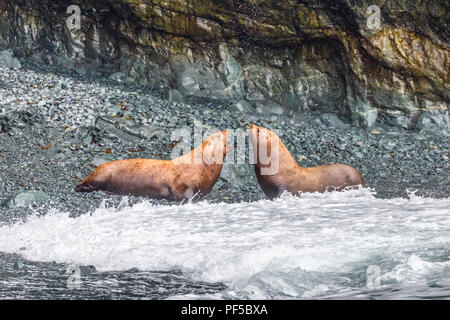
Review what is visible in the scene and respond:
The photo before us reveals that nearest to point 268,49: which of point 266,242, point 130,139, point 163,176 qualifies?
point 130,139

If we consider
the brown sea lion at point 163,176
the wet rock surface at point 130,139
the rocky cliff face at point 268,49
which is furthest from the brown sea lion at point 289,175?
the rocky cliff face at point 268,49

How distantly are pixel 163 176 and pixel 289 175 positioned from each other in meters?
1.69

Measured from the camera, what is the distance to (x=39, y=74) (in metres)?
11.8

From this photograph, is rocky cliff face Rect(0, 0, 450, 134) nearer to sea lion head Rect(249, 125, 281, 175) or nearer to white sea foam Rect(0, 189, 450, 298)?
sea lion head Rect(249, 125, 281, 175)

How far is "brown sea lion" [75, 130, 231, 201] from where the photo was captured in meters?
7.78

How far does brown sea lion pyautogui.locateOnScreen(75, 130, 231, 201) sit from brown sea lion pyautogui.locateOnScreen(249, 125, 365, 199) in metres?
0.60

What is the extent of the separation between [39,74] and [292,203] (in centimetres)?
671

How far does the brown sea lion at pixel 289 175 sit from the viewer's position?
8.03 metres

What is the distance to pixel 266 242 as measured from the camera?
16.9 ft

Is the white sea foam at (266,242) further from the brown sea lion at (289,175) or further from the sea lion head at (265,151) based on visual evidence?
the sea lion head at (265,151)

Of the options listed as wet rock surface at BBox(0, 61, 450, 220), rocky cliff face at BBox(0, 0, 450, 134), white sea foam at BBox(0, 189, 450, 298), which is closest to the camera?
white sea foam at BBox(0, 189, 450, 298)

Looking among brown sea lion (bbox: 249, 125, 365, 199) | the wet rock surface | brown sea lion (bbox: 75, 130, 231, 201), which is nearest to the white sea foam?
brown sea lion (bbox: 75, 130, 231, 201)

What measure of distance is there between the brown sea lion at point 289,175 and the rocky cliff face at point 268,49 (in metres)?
3.49
